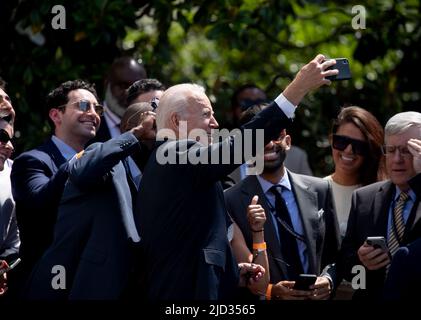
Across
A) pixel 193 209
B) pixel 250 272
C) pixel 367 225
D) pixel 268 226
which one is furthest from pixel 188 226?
pixel 367 225

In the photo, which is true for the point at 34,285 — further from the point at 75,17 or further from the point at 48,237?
the point at 75,17

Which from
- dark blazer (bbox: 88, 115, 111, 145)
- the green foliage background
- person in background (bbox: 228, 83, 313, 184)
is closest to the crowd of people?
dark blazer (bbox: 88, 115, 111, 145)

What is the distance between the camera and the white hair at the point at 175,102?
5.63 metres

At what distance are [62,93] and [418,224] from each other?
93.5 inches

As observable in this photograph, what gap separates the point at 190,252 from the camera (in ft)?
17.9

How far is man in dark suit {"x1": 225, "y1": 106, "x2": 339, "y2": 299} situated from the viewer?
20.9 ft

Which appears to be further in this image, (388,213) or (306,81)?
(388,213)

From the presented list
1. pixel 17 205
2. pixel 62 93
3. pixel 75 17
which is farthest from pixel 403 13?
pixel 17 205

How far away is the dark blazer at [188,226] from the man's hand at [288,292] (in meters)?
0.69

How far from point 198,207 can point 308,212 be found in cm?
119

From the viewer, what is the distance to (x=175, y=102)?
18.5 ft

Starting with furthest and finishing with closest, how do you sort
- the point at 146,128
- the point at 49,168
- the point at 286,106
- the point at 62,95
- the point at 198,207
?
the point at 62,95 < the point at 49,168 < the point at 146,128 < the point at 198,207 < the point at 286,106

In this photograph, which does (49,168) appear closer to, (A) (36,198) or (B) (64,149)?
(B) (64,149)
